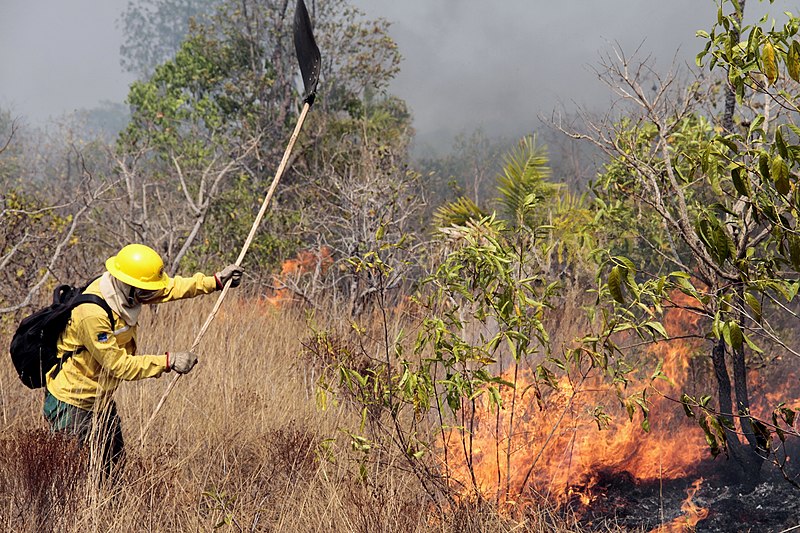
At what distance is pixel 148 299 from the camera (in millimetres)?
3709

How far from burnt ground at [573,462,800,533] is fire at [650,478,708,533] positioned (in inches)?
0.6

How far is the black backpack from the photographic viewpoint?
3.41m

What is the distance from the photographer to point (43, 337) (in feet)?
11.4

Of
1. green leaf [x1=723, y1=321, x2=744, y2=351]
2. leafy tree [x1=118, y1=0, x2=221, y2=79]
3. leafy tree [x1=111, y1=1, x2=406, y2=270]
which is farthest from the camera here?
leafy tree [x1=118, y1=0, x2=221, y2=79]

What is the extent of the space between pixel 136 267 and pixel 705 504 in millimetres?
3606

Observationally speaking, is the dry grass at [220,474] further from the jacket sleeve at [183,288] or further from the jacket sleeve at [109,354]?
the jacket sleeve at [183,288]

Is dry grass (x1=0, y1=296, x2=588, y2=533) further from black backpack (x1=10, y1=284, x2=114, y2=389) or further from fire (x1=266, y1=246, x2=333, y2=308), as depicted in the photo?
fire (x1=266, y1=246, x2=333, y2=308)

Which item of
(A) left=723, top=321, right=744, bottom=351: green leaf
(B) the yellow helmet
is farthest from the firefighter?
(A) left=723, top=321, right=744, bottom=351: green leaf

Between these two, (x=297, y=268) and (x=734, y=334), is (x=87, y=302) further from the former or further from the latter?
(x=297, y=268)

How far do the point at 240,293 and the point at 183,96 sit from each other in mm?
8199

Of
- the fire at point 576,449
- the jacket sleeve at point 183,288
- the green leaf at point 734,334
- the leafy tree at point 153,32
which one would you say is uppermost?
the leafy tree at point 153,32

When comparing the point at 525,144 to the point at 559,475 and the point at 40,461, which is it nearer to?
the point at 559,475

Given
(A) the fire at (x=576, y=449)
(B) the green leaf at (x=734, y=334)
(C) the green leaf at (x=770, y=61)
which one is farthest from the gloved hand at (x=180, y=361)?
(C) the green leaf at (x=770, y=61)

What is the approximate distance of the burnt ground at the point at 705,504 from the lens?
152 inches
